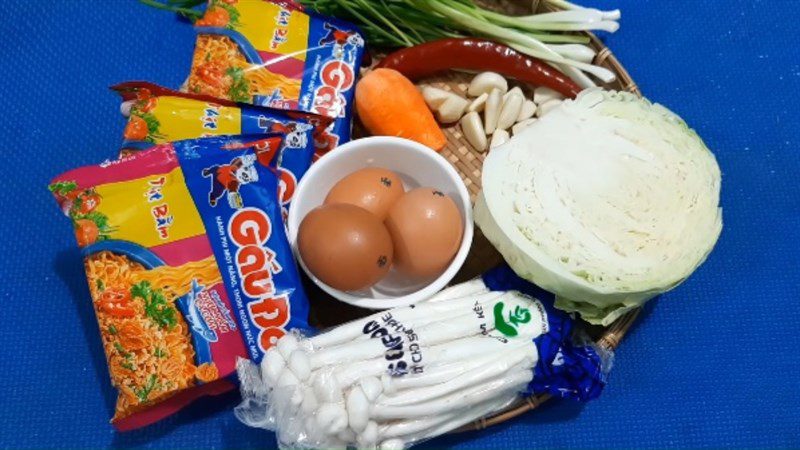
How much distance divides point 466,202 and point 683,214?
Answer: 29 cm

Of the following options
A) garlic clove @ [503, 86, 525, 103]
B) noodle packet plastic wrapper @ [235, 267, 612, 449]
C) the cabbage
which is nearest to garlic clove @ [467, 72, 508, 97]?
garlic clove @ [503, 86, 525, 103]

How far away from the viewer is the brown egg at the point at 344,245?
936 mm

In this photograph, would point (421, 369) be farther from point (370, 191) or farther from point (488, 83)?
point (488, 83)

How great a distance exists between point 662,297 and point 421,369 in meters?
0.47

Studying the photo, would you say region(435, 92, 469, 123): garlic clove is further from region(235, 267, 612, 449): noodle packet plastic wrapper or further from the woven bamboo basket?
region(235, 267, 612, 449): noodle packet plastic wrapper

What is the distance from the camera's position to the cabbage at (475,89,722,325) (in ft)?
3.15

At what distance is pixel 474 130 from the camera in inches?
46.8

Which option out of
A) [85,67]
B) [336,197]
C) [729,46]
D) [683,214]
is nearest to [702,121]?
[729,46]

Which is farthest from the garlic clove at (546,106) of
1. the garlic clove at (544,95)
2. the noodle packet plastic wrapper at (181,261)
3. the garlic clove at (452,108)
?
the noodle packet plastic wrapper at (181,261)

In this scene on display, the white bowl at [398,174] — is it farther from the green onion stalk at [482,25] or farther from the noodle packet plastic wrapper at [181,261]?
the green onion stalk at [482,25]

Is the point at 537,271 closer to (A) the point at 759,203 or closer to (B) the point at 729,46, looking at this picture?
(A) the point at 759,203

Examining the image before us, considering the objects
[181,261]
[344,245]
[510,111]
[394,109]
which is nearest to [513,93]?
[510,111]

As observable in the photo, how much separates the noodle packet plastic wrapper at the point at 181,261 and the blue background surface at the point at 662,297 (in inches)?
7.7

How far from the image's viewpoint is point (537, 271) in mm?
957
